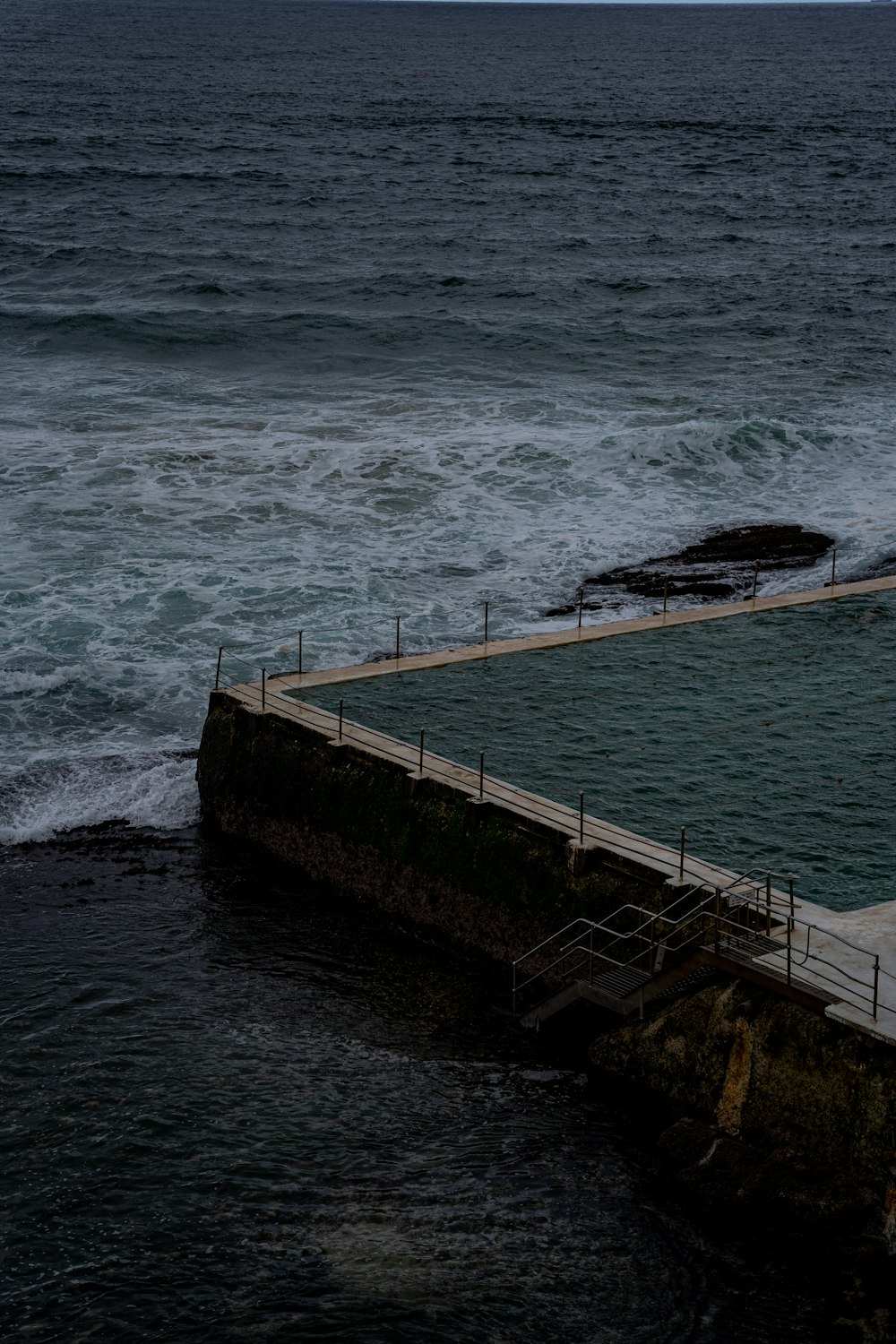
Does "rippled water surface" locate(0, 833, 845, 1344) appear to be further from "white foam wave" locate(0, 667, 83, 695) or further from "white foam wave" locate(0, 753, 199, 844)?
"white foam wave" locate(0, 667, 83, 695)

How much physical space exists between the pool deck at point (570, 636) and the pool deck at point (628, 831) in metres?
0.01

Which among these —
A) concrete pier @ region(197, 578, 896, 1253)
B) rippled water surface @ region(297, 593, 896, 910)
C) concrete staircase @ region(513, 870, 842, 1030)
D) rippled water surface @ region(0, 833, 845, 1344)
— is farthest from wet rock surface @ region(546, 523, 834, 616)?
concrete staircase @ region(513, 870, 842, 1030)

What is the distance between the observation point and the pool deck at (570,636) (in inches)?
828

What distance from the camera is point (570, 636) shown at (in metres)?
22.4

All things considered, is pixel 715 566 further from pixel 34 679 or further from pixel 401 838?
pixel 401 838

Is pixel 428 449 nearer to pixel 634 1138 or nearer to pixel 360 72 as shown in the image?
pixel 634 1138

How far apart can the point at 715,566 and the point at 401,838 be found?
13.2 metres

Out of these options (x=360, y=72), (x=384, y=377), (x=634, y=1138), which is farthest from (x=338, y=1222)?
(x=360, y=72)

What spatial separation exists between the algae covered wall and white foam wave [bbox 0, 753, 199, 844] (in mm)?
624

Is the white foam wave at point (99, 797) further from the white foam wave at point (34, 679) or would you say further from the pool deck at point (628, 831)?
the white foam wave at point (34, 679)

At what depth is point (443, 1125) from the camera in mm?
14016

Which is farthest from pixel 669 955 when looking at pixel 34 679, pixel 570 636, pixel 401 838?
pixel 34 679

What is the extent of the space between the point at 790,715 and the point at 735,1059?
6.88 meters

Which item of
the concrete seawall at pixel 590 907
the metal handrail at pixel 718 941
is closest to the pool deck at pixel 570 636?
the concrete seawall at pixel 590 907
